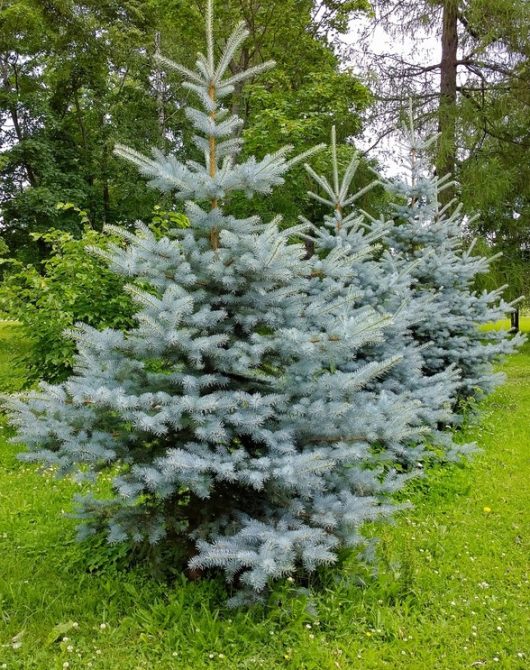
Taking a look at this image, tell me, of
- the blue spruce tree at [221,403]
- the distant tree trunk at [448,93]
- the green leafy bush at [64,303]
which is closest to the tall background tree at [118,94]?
the distant tree trunk at [448,93]

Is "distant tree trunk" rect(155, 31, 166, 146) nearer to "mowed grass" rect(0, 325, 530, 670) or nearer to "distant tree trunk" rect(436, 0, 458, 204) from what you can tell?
"distant tree trunk" rect(436, 0, 458, 204)

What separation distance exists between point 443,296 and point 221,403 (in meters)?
4.83

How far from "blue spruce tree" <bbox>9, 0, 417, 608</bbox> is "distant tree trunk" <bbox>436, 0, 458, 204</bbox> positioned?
10.8 metres

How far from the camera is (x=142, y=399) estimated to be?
2.70 metres

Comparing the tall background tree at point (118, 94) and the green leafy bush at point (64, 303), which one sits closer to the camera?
the green leafy bush at point (64, 303)

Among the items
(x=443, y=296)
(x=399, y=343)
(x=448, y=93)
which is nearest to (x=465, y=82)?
(x=448, y=93)

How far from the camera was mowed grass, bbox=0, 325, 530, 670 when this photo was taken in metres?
2.70

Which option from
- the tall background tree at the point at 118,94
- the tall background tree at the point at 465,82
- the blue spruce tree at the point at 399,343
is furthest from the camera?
the tall background tree at the point at 118,94

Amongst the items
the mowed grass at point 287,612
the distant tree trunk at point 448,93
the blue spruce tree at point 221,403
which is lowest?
the mowed grass at point 287,612

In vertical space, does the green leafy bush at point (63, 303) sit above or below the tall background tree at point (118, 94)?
below

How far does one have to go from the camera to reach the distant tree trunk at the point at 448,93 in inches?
498

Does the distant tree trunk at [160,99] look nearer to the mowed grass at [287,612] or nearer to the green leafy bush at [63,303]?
the green leafy bush at [63,303]

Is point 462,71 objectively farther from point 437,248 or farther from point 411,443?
point 411,443

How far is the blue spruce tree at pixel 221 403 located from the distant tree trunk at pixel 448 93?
35.5 feet
